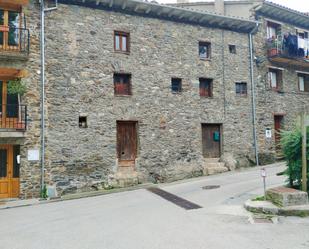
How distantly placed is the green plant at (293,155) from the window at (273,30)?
10.5 meters

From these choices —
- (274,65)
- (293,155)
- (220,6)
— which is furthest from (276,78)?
(293,155)

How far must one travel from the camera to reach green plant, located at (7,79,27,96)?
11.4 m

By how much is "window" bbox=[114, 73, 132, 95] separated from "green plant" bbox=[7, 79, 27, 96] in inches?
147

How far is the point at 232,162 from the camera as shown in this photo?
15555mm

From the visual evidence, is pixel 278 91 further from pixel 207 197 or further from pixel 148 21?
pixel 207 197

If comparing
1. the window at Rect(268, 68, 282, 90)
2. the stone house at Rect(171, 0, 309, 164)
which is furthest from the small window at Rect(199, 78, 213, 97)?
the window at Rect(268, 68, 282, 90)

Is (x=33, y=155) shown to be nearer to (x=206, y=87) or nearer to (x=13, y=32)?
(x=13, y=32)

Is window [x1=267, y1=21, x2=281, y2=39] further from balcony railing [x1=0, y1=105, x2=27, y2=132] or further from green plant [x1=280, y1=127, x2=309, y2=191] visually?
balcony railing [x1=0, y1=105, x2=27, y2=132]

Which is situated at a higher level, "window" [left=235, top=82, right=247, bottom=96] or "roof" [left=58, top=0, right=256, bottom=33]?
"roof" [left=58, top=0, right=256, bottom=33]

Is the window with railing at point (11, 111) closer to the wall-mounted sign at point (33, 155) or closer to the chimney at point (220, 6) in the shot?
the wall-mounted sign at point (33, 155)

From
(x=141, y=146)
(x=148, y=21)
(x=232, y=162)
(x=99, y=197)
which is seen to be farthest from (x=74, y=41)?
(x=232, y=162)

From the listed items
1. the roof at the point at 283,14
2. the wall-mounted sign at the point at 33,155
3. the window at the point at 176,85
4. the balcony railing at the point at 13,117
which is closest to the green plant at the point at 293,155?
the window at the point at 176,85

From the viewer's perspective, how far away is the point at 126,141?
45.0ft

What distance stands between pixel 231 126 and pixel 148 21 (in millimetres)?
6428
